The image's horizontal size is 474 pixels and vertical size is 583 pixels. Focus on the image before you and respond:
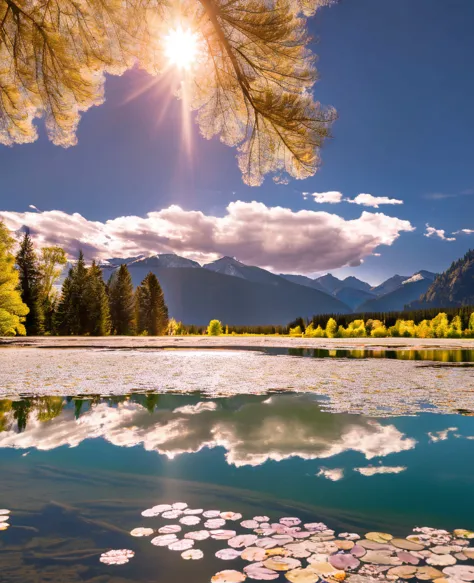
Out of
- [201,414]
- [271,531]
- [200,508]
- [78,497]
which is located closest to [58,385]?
[201,414]

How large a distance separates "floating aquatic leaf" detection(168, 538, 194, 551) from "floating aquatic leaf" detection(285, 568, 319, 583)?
0.68m

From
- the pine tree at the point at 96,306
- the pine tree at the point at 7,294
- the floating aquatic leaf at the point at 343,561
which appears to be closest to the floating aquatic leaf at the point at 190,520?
the floating aquatic leaf at the point at 343,561

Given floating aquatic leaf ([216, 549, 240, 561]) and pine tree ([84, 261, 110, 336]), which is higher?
pine tree ([84, 261, 110, 336])

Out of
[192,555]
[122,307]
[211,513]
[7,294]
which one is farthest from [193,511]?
[122,307]

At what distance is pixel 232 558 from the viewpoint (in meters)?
2.47

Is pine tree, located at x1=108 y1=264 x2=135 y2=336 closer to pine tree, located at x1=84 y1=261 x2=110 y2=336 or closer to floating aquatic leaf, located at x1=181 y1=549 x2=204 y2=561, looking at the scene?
pine tree, located at x1=84 y1=261 x2=110 y2=336

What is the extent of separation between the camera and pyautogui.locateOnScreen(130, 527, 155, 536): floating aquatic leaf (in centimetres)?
282

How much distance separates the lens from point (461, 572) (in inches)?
91.0

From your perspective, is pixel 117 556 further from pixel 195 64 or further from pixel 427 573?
pixel 195 64

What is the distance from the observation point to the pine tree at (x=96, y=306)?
48094 millimetres

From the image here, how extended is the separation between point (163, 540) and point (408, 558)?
5.08 feet

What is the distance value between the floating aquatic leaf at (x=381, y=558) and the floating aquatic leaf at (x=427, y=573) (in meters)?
0.12

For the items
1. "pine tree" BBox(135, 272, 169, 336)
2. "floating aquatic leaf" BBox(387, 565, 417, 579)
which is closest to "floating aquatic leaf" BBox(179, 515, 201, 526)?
"floating aquatic leaf" BBox(387, 565, 417, 579)

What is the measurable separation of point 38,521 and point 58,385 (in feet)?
24.3
